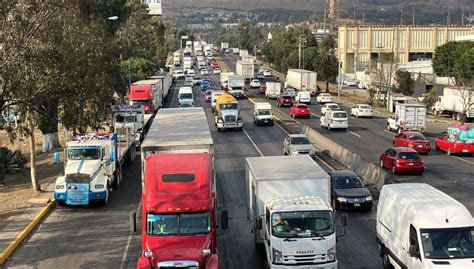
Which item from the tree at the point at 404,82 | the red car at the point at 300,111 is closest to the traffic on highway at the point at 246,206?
the red car at the point at 300,111

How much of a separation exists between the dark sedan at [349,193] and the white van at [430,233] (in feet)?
27.7

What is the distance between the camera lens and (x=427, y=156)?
1609 inches

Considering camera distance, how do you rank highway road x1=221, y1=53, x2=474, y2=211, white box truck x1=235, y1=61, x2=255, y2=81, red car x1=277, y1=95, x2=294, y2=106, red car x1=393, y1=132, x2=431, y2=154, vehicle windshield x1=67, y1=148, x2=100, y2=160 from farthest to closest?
white box truck x1=235, y1=61, x2=255, y2=81
red car x1=277, y1=95, x2=294, y2=106
red car x1=393, y1=132, x2=431, y2=154
highway road x1=221, y1=53, x2=474, y2=211
vehicle windshield x1=67, y1=148, x2=100, y2=160

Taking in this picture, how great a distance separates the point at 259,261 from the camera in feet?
63.8

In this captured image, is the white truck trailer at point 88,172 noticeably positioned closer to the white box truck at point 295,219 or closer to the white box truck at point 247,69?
the white box truck at point 295,219

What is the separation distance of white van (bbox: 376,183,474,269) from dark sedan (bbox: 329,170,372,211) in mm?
8448

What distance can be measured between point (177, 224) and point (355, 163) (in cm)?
1992

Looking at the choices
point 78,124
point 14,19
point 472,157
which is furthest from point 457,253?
point 472,157

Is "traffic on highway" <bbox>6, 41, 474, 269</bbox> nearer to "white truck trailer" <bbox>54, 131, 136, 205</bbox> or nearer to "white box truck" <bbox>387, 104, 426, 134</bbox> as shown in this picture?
"white truck trailer" <bbox>54, 131, 136, 205</bbox>

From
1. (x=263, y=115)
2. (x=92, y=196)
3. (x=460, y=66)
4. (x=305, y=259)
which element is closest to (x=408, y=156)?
(x=92, y=196)

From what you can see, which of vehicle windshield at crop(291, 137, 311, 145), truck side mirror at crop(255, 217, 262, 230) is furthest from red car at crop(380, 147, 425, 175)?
truck side mirror at crop(255, 217, 262, 230)

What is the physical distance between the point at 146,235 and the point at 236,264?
12.2 ft

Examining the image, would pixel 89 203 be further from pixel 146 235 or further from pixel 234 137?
pixel 234 137

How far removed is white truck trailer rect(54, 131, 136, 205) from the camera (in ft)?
89.4
